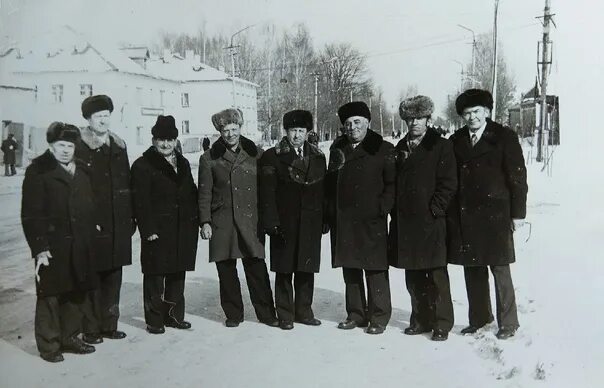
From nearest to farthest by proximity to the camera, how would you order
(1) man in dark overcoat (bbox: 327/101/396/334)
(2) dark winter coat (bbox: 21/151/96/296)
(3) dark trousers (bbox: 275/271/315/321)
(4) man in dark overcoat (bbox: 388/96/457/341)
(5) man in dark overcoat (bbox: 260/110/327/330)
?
(2) dark winter coat (bbox: 21/151/96/296) → (4) man in dark overcoat (bbox: 388/96/457/341) → (1) man in dark overcoat (bbox: 327/101/396/334) → (5) man in dark overcoat (bbox: 260/110/327/330) → (3) dark trousers (bbox: 275/271/315/321)

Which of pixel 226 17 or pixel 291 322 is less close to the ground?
pixel 226 17

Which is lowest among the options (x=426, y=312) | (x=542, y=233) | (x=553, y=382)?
(x=553, y=382)

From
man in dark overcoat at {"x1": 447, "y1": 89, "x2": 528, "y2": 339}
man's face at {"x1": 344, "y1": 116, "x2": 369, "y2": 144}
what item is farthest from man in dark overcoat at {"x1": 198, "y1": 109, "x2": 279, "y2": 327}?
man in dark overcoat at {"x1": 447, "y1": 89, "x2": 528, "y2": 339}

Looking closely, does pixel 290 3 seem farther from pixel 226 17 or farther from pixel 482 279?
pixel 482 279

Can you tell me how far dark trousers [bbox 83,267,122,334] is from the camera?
298 cm

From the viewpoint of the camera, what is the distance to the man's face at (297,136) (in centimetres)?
302

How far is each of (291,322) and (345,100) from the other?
1.16m

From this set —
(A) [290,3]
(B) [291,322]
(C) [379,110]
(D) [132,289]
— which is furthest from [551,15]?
(D) [132,289]

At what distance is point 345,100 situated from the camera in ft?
9.82

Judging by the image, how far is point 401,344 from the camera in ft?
9.59

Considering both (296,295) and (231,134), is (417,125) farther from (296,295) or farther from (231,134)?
(296,295)

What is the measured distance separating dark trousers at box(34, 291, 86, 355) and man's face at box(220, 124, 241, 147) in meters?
1.01

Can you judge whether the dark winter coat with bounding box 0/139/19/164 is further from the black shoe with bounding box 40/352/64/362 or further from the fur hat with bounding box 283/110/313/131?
the fur hat with bounding box 283/110/313/131

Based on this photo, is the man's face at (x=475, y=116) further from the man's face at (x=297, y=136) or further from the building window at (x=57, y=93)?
the building window at (x=57, y=93)
